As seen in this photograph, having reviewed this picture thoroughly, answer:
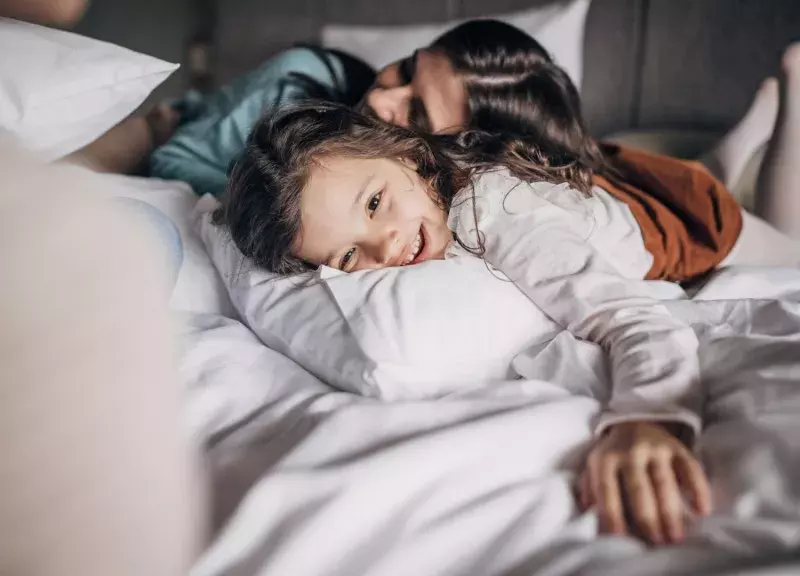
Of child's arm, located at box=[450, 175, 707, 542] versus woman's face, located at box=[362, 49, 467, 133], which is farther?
woman's face, located at box=[362, 49, 467, 133]

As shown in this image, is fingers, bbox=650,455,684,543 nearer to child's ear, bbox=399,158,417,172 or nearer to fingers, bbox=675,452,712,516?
fingers, bbox=675,452,712,516

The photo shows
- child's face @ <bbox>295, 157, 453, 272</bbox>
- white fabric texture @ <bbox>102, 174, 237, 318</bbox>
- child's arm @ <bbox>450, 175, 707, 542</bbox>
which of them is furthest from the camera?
white fabric texture @ <bbox>102, 174, 237, 318</bbox>

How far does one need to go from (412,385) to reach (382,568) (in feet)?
0.63

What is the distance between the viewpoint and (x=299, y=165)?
25.6 inches

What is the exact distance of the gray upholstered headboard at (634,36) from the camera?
102 cm

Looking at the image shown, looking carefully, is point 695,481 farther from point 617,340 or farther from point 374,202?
point 374,202

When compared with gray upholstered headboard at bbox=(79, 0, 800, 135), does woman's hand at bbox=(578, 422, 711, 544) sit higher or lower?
lower

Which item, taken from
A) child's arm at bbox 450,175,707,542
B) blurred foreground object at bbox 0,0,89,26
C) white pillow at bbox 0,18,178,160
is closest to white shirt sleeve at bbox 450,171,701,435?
child's arm at bbox 450,175,707,542

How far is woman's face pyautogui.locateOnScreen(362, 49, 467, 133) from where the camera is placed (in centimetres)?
82

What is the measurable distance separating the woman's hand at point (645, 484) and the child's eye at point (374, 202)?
345 mm

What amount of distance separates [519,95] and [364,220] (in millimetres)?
361

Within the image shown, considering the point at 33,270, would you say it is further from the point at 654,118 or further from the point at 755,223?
the point at 654,118

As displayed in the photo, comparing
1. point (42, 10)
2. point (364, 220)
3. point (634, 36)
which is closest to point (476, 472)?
point (364, 220)

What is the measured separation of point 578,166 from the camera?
2.69 ft
